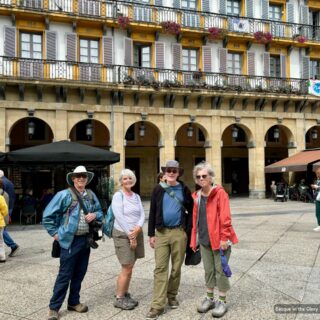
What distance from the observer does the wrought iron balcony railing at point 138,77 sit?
19.3 m

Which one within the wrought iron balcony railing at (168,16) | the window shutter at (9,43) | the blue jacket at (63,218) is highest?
the wrought iron balcony railing at (168,16)

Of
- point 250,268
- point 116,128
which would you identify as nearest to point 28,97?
point 116,128

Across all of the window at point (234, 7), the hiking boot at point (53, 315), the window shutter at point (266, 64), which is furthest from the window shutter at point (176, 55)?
the hiking boot at point (53, 315)

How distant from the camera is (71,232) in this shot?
450cm

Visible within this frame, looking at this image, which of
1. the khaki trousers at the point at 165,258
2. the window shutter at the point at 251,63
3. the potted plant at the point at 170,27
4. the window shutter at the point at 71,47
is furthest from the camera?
the window shutter at the point at 251,63

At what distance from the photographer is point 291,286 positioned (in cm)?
564

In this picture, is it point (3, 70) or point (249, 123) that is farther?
point (249, 123)

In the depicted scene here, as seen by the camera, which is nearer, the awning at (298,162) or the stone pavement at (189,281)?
the stone pavement at (189,281)

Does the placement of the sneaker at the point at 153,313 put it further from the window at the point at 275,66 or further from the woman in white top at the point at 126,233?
the window at the point at 275,66

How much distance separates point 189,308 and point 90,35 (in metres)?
18.3

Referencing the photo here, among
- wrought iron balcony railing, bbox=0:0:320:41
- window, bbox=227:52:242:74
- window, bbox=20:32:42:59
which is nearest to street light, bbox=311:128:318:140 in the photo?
wrought iron balcony railing, bbox=0:0:320:41

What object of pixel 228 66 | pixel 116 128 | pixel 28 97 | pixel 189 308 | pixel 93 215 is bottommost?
pixel 189 308

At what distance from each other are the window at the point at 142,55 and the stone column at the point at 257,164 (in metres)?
7.10

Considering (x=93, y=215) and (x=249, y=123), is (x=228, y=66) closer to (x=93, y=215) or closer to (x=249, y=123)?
(x=249, y=123)
